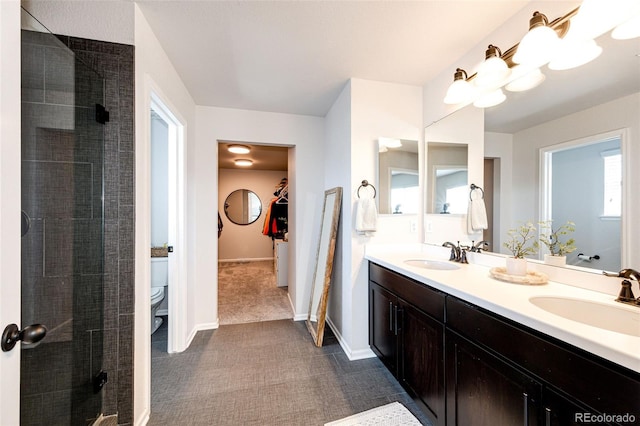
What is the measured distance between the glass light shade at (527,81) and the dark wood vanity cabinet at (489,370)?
1.31 metres

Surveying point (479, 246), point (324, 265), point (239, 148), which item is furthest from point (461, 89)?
point (239, 148)

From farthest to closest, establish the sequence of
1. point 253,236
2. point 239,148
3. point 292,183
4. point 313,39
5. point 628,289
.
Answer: point 253,236, point 239,148, point 292,183, point 313,39, point 628,289

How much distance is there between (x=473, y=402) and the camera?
3.72 feet

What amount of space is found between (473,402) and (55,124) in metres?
2.50

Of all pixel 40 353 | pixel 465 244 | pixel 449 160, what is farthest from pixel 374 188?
pixel 40 353

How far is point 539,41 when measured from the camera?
125cm

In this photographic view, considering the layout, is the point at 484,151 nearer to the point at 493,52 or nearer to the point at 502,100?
the point at 502,100

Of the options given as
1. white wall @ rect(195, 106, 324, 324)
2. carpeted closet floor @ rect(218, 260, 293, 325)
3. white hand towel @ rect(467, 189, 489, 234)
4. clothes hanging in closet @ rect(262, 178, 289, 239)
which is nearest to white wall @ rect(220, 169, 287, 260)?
carpeted closet floor @ rect(218, 260, 293, 325)

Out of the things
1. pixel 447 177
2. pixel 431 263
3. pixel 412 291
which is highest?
pixel 447 177

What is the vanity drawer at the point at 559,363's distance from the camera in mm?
687

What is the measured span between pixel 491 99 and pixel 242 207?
5.98 meters

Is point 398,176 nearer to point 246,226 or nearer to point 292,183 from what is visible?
point 292,183

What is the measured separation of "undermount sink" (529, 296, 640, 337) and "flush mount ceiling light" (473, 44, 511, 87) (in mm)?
1308

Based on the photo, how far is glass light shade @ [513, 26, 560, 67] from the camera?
1236 millimetres
